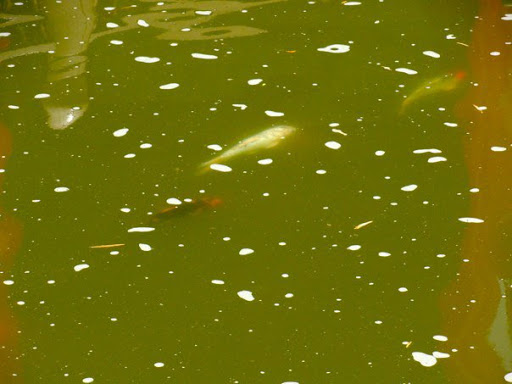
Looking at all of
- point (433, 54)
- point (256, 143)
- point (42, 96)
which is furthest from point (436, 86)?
point (42, 96)

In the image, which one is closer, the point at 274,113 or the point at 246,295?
the point at 246,295

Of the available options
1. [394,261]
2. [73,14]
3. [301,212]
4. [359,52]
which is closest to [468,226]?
[394,261]

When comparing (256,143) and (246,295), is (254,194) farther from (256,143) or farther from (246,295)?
(246,295)

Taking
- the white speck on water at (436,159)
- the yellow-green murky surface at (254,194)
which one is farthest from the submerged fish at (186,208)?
the white speck on water at (436,159)

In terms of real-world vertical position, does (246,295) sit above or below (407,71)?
below

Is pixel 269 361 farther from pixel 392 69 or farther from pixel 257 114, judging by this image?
pixel 392 69

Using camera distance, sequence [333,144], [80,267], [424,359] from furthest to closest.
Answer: [333,144], [80,267], [424,359]
